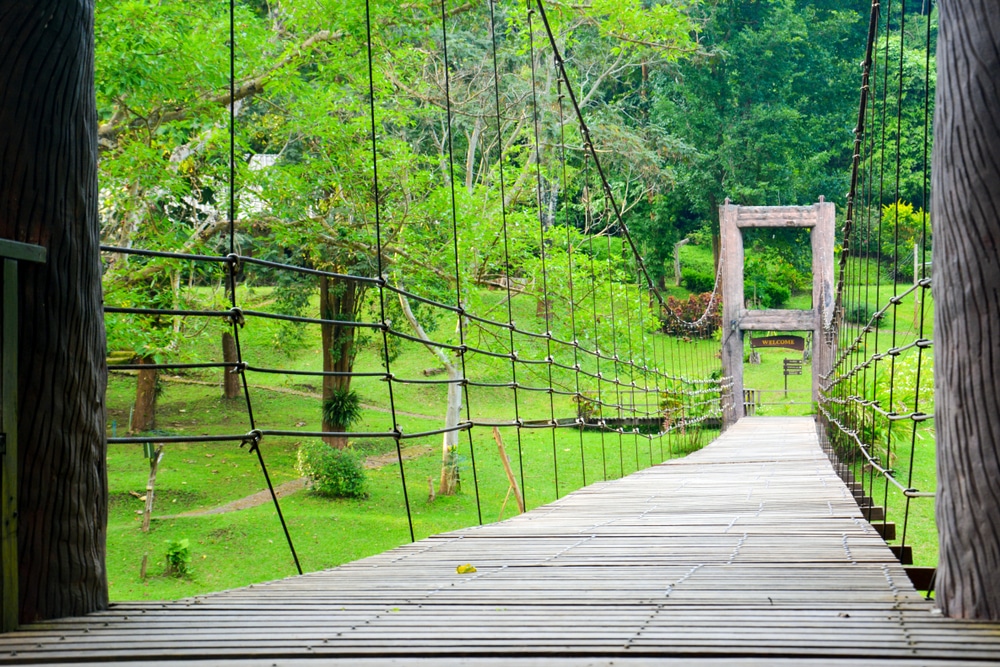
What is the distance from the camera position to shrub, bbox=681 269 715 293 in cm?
1521

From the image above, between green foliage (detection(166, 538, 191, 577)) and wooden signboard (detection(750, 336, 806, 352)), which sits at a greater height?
wooden signboard (detection(750, 336, 806, 352))

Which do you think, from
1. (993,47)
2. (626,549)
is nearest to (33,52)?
(993,47)

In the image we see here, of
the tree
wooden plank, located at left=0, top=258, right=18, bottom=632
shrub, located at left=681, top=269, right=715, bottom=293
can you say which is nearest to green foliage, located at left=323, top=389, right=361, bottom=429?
the tree

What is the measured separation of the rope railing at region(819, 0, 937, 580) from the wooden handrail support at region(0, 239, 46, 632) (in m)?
1.06

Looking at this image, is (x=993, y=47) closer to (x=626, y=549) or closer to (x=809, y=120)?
(x=626, y=549)

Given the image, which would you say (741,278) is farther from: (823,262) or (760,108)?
(760,108)

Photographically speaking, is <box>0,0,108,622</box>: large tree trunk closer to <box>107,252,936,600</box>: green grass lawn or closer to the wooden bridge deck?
the wooden bridge deck

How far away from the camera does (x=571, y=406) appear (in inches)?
488

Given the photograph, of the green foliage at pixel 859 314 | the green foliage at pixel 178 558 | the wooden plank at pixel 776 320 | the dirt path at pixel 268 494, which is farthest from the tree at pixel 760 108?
the green foliage at pixel 178 558

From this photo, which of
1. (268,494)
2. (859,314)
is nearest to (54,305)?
(859,314)

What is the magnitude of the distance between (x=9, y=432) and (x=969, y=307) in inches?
39.7

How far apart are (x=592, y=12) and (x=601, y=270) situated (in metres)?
1.74

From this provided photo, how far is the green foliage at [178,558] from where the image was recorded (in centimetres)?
595

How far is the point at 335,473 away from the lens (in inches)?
308
